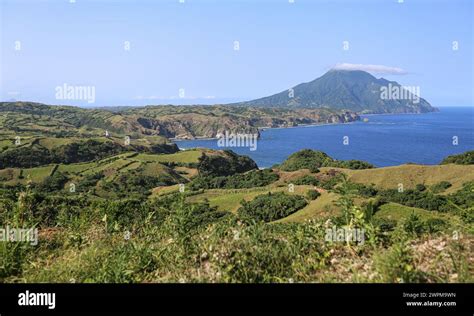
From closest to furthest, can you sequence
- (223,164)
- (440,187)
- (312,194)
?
1. (312,194)
2. (440,187)
3. (223,164)

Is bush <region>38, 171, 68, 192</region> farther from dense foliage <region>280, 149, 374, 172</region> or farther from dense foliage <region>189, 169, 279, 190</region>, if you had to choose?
dense foliage <region>280, 149, 374, 172</region>

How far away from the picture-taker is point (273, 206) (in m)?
67.2

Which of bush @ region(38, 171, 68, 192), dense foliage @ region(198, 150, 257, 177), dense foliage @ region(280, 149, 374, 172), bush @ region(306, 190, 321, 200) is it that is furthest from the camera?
dense foliage @ region(198, 150, 257, 177)

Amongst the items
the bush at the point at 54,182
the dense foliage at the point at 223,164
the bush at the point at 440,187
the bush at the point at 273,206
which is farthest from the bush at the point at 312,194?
the dense foliage at the point at 223,164

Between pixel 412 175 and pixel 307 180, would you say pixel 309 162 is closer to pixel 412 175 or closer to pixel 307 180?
pixel 307 180

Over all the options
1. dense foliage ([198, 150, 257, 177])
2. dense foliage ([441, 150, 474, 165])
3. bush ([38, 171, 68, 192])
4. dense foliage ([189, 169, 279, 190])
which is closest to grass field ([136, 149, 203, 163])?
dense foliage ([198, 150, 257, 177])

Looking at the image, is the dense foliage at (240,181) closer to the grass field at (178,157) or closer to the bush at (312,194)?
the grass field at (178,157)

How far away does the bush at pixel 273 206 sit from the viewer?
63406mm

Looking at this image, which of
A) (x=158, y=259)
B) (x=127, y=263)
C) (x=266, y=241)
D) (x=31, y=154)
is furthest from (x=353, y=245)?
(x=31, y=154)

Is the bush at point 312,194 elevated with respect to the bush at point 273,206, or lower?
elevated

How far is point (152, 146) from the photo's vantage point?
584 feet

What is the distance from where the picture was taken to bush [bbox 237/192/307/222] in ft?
208

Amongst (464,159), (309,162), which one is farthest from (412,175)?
(309,162)

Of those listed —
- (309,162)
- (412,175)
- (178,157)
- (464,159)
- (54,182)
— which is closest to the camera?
(412,175)
